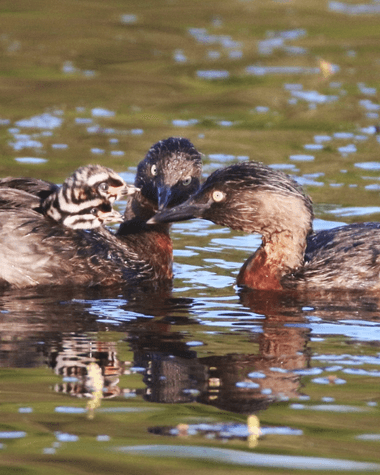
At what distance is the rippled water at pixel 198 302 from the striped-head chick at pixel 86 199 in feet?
2.16

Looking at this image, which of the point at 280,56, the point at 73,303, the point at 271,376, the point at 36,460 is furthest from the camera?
the point at 280,56

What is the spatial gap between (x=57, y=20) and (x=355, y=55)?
5.74 m

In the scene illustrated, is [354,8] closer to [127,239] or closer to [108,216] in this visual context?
[127,239]

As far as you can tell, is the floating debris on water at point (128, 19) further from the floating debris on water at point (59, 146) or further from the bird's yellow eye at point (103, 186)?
the bird's yellow eye at point (103, 186)

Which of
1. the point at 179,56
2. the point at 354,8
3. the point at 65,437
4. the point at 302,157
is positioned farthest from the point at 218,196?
the point at 354,8

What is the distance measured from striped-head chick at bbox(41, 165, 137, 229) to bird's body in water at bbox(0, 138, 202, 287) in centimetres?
12

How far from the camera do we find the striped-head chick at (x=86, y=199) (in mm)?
8953

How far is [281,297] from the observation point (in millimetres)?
9195

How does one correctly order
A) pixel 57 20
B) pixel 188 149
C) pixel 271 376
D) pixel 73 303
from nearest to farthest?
pixel 271 376, pixel 73 303, pixel 188 149, pixel 57 20

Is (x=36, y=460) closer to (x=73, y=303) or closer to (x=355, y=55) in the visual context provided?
(x=73, y=303)

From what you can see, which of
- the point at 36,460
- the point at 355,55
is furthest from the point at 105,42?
the point at 36,460

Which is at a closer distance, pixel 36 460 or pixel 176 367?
pixel 36 460

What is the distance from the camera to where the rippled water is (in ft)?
19.2

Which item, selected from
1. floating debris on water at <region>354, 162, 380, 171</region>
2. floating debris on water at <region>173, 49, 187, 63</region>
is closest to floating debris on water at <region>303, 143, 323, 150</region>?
floating debris on water at <region>354, 162, 380, 171</region>
